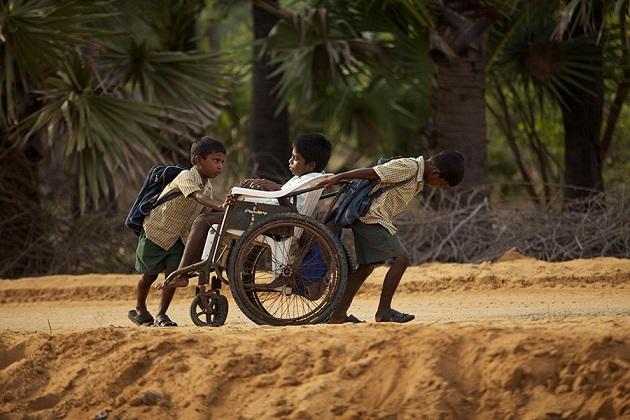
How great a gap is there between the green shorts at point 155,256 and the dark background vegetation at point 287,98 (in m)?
3.66

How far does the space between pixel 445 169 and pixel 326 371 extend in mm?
1696

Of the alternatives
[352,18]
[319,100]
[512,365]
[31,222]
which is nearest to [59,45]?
[31,222]

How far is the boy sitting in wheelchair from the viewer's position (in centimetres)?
730

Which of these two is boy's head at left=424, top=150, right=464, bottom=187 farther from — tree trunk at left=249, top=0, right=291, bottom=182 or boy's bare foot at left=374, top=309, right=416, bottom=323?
tree trunk at left=249, top=0, right=291, bottom=182

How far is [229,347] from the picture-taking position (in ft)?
21.4

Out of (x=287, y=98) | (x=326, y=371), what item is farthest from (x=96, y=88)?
(x=326, y=371)

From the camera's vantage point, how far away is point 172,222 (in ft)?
25.9

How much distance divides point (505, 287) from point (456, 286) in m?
0.42

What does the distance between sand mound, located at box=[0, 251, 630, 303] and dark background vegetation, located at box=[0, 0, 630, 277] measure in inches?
33.6

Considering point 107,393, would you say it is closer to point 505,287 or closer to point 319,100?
point 505,287

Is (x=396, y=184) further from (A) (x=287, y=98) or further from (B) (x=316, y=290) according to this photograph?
(A) (x=287, y=98)

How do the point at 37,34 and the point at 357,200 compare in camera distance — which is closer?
the point at 357,200

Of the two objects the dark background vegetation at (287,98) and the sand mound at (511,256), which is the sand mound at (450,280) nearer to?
the sand mound at (511,256)

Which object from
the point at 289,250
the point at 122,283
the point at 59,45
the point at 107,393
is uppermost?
the point at 59,45
